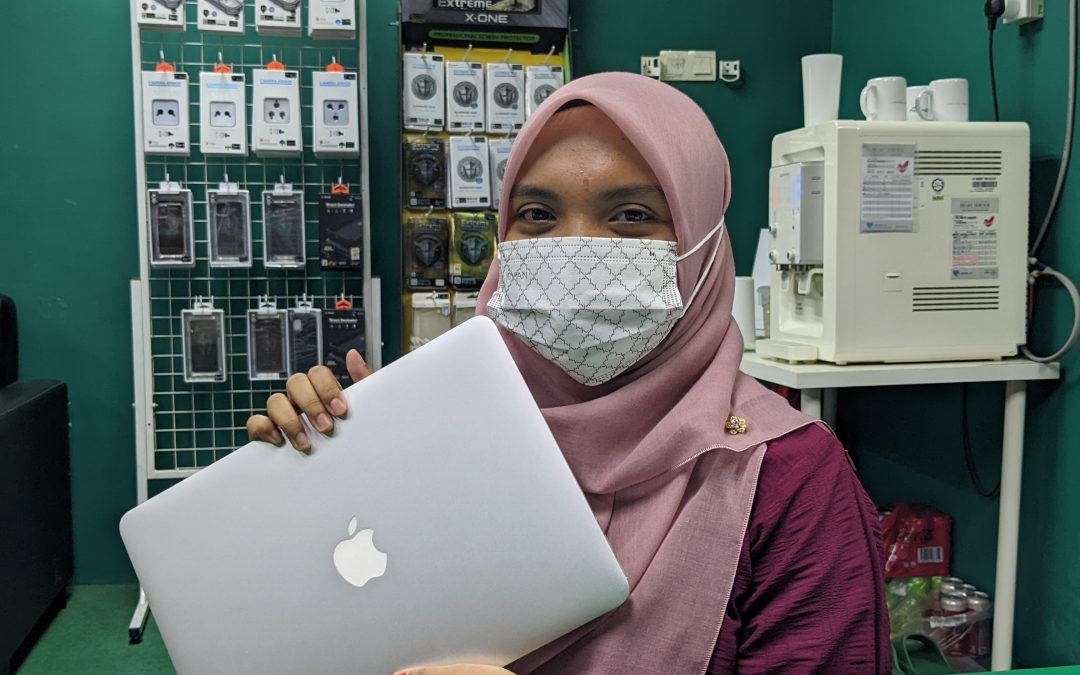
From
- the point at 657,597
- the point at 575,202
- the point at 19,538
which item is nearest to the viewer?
the point at 657,597

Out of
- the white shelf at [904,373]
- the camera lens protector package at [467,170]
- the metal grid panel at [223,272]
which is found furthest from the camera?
the metal grid panel at [223,272]

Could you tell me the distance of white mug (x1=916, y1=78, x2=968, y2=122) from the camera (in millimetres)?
2465

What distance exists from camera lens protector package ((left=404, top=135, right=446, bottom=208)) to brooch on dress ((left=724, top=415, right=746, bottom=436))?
2236 mm

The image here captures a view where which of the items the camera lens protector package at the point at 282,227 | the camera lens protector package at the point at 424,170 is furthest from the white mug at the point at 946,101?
the camera lens protector package at the point at 282,227

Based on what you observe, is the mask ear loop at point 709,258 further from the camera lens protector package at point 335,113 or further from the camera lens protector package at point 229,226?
the camera lens protector package at point 229,226

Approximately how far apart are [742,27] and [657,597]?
3.33 metres

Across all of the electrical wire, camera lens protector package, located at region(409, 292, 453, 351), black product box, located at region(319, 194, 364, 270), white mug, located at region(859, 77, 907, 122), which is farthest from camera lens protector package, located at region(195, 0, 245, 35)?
the electrical wire

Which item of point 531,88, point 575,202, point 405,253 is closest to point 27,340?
point 405,253

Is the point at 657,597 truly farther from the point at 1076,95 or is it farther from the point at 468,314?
the point at 468,314

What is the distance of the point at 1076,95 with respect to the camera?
92.6 inches

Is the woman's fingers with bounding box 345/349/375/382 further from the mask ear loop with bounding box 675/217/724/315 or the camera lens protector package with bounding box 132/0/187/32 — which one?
the camera lens protector package with bounding box 132/0/187/32

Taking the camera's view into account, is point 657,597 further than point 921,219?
No

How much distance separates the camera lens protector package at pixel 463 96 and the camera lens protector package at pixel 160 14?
0.89m

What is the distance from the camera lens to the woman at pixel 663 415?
1017 mm
